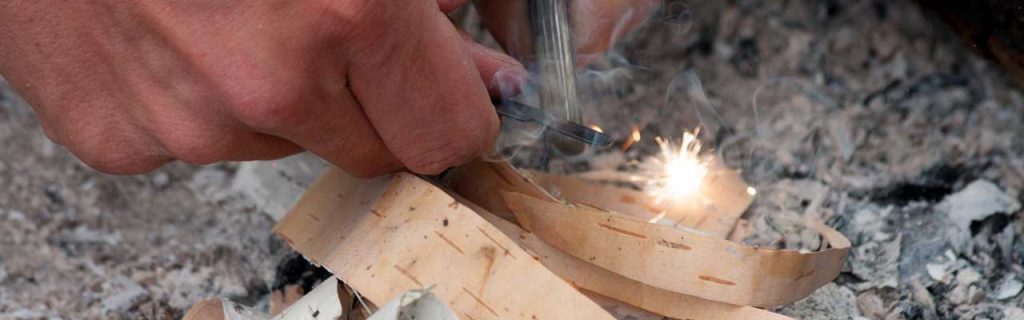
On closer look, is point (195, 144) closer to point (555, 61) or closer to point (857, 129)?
point (555, 61)

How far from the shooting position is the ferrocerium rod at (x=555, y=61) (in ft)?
4.24

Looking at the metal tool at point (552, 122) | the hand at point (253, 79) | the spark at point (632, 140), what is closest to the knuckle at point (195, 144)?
the hand at point (253, 79)

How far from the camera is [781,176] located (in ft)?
5.22

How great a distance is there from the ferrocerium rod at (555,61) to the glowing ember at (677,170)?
0.65 ft

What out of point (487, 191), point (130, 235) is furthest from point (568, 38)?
point (130, 235)

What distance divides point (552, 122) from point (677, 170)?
1.04 feet

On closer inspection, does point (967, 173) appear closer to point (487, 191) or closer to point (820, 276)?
point (820, 276)

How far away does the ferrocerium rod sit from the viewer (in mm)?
1293

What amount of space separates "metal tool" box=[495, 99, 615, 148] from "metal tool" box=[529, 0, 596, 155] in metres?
0.02

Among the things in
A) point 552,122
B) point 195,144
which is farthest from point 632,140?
point 195,144

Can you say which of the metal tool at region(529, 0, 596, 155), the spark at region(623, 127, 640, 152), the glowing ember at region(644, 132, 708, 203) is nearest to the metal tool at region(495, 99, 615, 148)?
the metal tool at region(529, 0, 596, 155)

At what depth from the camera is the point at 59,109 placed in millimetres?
1205

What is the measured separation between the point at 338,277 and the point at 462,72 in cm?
30

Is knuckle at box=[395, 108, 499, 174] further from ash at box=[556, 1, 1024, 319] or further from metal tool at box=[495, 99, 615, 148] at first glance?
ash at box=[556, 1, 1024, 319]
